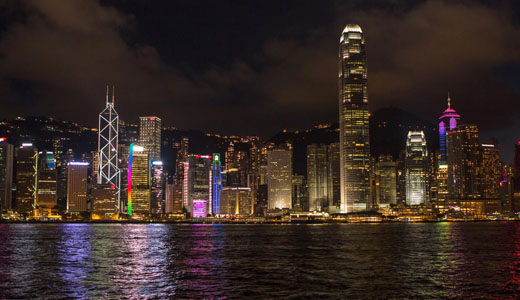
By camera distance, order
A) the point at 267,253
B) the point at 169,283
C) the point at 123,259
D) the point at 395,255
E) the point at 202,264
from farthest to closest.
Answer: the point at 267,253 < the point at 395,255 < the point at 123,259 < the point at 202,264 < the point at 169,283

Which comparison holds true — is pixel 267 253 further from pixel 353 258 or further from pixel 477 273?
pixel 477 273

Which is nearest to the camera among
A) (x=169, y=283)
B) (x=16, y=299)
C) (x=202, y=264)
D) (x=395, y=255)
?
(x=16, y=299)

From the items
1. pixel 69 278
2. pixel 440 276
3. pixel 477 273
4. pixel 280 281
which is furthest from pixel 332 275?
pixel 69 278

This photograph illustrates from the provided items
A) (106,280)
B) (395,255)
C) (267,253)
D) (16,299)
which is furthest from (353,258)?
(16,299)

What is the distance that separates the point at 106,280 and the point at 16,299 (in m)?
10.6

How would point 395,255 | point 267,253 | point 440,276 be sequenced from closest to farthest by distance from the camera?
point 440,276
point 395,255
point 267,253

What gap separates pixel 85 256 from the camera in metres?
80.8

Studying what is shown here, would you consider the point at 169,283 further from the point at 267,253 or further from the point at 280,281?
the point at 267,253

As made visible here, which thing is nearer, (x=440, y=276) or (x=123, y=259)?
(x=440, y=276)

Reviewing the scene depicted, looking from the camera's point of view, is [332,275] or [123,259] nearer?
[332,275]

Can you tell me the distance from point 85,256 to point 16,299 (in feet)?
117

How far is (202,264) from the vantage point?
71.2 metres

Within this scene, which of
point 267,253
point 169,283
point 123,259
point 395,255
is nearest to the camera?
point 169,283

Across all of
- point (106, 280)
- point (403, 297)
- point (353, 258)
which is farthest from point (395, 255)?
point (106, 280)
